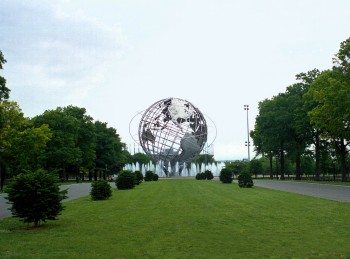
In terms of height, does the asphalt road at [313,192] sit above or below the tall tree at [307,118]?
below

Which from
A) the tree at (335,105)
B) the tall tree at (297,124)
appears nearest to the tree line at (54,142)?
the tree at (335,105)

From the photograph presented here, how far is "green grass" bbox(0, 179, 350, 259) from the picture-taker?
9.67 m

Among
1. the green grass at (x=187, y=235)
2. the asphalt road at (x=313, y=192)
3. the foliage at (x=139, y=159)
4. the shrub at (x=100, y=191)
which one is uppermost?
the foliage at (x=139, y=159)

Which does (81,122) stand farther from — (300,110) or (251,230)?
(251,230)

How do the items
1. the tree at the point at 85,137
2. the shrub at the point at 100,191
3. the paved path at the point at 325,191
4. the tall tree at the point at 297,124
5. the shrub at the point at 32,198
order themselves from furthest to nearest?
the tree at the point at 85,137 → the tall tree at the point at 297,124 → the shrub at the point at 100,191 → the paved path at the point at 325,191 → the shrub at the point at 32,198

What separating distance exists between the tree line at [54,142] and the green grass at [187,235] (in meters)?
16.5

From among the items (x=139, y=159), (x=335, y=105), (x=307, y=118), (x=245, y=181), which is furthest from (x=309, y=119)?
(x=139, y=159)

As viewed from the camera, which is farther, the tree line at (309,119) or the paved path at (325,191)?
the tree line at (309,119)

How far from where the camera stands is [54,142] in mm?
64875

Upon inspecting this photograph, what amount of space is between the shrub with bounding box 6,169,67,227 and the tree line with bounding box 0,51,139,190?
589 inches

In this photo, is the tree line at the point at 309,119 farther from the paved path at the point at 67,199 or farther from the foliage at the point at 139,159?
the foliage at the point at 139,159

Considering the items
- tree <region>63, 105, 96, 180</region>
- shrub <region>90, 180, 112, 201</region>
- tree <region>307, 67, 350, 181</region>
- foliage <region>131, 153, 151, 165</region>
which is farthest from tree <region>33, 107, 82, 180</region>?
foliage <region>131, 153, 151, 165</region>

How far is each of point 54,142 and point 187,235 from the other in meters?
56.1

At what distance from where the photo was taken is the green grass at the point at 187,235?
9.67m
